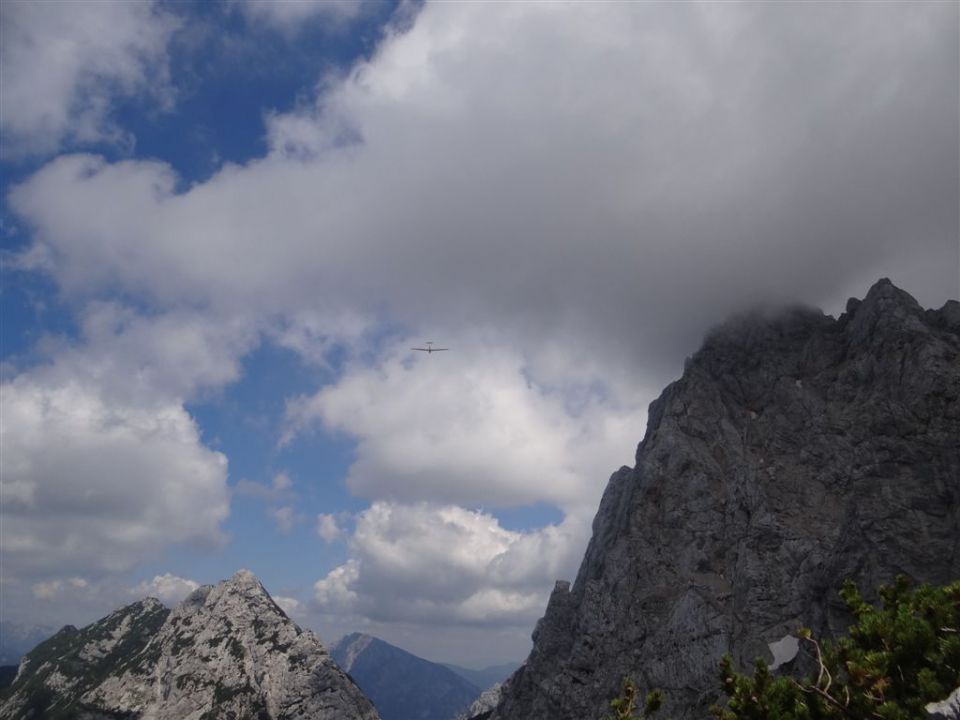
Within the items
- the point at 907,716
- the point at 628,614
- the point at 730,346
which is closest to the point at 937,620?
the point at 907,716

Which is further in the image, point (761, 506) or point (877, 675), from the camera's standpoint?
point (761, 506)

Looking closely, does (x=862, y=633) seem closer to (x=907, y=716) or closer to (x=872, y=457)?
(x=907, y=716)

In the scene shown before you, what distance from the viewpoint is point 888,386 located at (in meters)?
135

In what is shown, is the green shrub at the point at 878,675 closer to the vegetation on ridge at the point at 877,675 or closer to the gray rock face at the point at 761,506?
the vegetation on ridge at the point at 877,675

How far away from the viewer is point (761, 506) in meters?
140

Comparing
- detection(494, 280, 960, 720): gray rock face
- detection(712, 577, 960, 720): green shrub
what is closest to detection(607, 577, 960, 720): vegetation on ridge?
detection(712, 577, 960, 720): green shrub

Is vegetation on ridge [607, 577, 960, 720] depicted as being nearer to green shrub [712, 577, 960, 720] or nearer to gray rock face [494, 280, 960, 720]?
green shrub [712, 577, 960, 720]

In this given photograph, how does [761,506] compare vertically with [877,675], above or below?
above

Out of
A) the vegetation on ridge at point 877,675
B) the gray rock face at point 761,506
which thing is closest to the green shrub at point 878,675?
the vegetation on ridge at point 877,675

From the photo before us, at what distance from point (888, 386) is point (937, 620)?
12443 cm

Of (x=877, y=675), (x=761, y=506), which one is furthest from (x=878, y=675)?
(x=761, y=506)

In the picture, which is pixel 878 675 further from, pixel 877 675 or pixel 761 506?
pixel 761 506

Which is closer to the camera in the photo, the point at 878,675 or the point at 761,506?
the point at 878,675

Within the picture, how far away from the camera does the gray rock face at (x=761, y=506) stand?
118m
